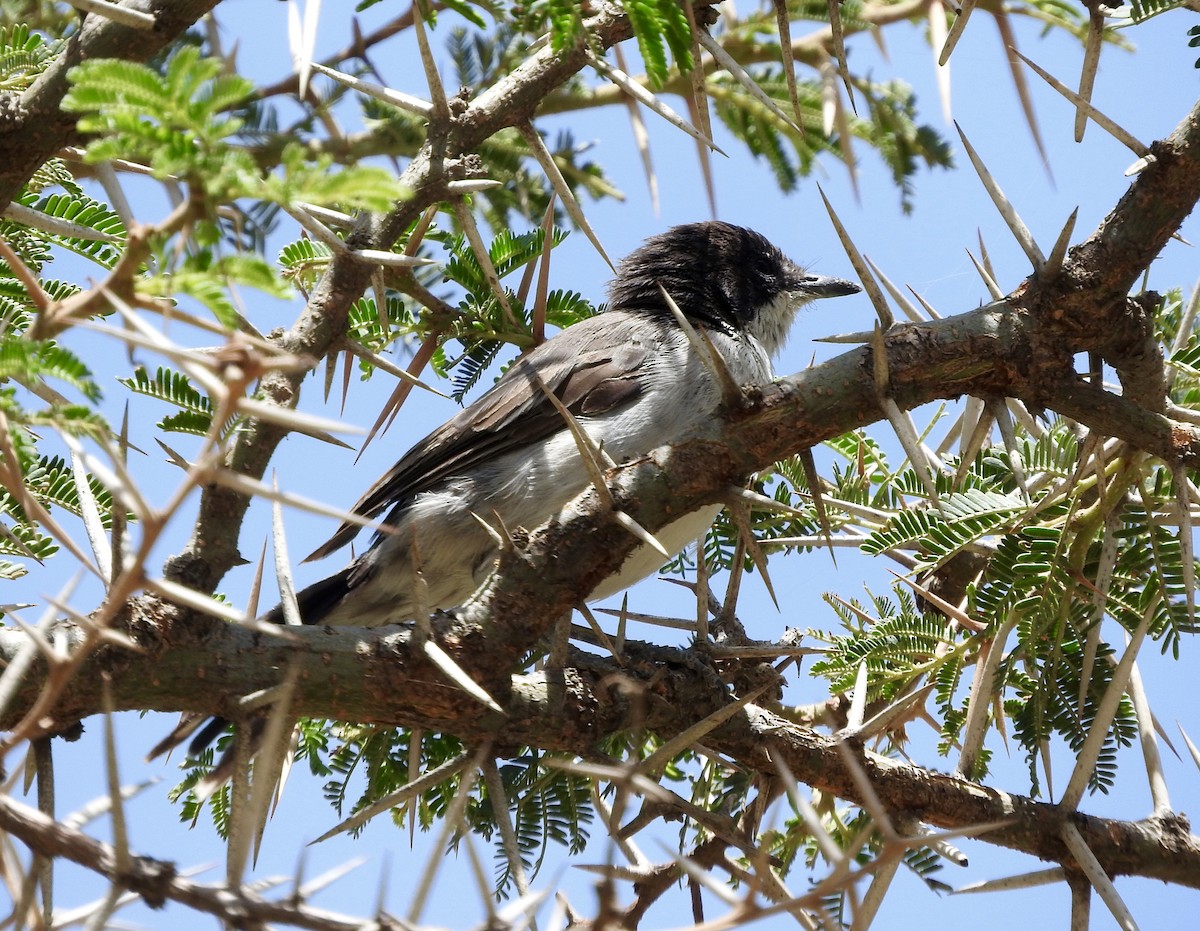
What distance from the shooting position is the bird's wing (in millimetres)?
4691

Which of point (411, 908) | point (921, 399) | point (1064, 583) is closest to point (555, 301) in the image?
point (921, 399)

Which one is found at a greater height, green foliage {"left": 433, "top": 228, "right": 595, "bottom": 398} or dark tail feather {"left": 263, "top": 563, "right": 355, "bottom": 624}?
green foliage {"left": 433, "top": 228, "right": 595, "bottom": 398}

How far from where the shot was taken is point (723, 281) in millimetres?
5914

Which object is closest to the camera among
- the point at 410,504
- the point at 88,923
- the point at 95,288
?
the point at 95,288

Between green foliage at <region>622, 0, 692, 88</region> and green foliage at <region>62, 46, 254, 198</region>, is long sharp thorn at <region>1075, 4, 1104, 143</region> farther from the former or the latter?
green foliage at <region>62, 46, 254, 198</region>

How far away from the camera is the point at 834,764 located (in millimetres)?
2943

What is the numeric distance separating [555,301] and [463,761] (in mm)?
1718

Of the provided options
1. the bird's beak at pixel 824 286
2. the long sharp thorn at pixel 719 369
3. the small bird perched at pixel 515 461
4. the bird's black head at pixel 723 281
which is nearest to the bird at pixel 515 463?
the small bird perched at pixel 515 461

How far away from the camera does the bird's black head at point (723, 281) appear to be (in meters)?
5.76

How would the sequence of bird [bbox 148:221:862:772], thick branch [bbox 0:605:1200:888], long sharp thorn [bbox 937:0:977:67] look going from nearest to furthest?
thick branch [bbox 0:605:1200:888], long sharp thorn [bbox 937:0:977:67], bird [bbox 148:221:862:772]

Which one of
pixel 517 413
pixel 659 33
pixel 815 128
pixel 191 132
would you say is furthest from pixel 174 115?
pixel 815 128

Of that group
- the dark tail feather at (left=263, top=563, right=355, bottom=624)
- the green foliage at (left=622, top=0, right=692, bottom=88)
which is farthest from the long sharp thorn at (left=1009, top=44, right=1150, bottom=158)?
the dark tail feather at (left=263, top=563, right=355, bottom=624)

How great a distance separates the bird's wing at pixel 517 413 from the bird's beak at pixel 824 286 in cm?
128

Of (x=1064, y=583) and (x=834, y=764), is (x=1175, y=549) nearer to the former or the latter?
(x=1064, y=583)
